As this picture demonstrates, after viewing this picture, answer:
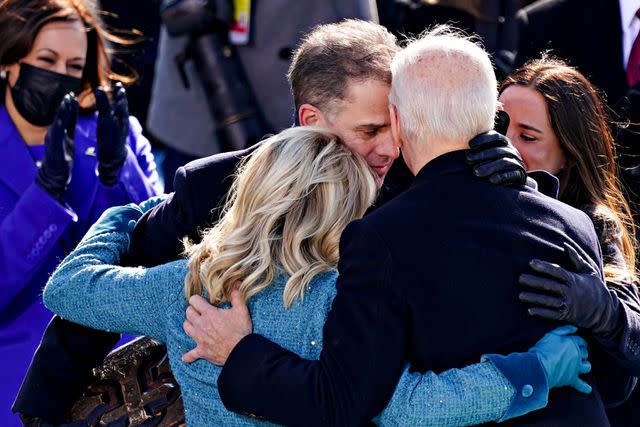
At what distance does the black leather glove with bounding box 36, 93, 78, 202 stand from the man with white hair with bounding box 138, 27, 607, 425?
4.45 feet

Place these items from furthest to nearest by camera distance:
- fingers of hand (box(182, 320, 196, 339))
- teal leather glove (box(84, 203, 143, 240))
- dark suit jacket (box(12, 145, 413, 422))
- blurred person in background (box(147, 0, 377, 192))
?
blurred person in background (box(147, 0, 377, 192)), teal leather glove (box(84, 203, 143, 240)), dark suit jacket (box(12, 145, 413, 422)), fingers of hand (box(182, 320, 196, 339))

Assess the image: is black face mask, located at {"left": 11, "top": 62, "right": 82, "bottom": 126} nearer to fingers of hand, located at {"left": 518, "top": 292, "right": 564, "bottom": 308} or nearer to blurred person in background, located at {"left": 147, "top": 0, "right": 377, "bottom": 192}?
blurred person in background, located at {"left": 147, "top": 0, "right": 377, "bottom": 192}

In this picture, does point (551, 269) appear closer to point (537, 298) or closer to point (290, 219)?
point (537, 298)

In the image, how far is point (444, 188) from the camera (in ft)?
6.98

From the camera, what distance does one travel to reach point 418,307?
6.71 ft

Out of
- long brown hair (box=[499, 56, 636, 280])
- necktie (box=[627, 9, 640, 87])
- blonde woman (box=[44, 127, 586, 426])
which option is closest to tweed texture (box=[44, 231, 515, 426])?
blonde woman (box=[44, 127, 586, 426])

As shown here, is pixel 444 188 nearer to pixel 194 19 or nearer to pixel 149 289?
pixel 149 289

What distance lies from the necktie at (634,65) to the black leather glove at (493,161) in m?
1.70

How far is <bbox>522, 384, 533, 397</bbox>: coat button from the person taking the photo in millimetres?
2020

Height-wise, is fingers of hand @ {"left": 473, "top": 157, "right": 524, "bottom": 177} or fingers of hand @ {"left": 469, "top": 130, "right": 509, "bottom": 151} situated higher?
fingers of hand @ {"left": 469, "top": 130, "right": 509, "bottom": 151}

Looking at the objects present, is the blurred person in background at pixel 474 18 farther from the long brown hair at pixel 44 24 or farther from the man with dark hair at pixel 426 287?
the man with dark hair at pixel 426 287

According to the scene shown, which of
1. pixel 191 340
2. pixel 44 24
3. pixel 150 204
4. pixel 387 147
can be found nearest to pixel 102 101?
pixel 44 24

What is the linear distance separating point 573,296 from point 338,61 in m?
1.04

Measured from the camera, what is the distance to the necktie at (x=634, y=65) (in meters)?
3.67
